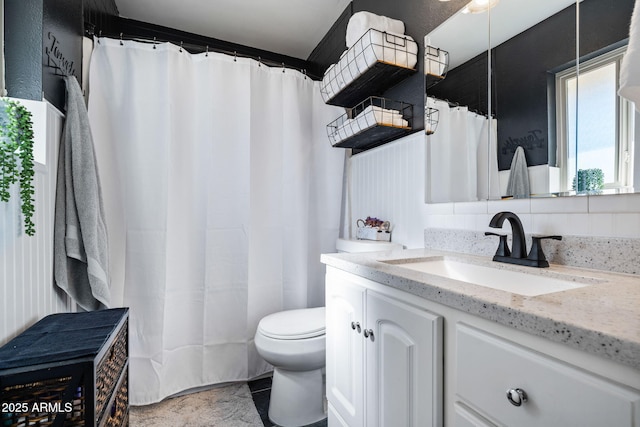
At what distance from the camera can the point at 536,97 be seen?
3.37 feet

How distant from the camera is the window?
82 centimetres

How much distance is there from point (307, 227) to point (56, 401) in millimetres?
1505

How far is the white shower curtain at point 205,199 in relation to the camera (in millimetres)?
1658

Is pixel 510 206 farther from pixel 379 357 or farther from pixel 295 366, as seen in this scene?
pixel 295 366

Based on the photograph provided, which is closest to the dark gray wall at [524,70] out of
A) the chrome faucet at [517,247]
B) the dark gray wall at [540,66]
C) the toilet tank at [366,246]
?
the dark gray wall at [540,66]

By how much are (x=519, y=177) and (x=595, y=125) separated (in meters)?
0.25

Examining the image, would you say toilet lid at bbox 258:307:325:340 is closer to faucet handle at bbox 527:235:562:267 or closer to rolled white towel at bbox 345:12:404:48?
faucet handle at bbox 527:235:562:267

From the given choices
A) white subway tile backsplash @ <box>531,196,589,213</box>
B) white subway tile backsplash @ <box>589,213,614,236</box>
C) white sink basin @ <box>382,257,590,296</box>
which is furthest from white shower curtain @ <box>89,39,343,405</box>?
white subway tile backsplash @ <box>589,213,614,236</box>

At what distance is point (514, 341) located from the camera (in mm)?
549

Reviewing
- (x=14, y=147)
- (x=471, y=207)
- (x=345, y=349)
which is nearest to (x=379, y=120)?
(x=471, y=207)

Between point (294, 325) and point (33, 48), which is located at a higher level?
point (33, 48)

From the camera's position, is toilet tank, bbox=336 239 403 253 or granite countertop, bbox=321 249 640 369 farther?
toilet tank, bbox=336 239 403 253

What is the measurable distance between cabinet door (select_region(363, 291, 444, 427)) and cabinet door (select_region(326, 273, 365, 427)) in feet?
0.16

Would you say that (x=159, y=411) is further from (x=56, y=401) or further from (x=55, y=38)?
(x=55, y=38)
